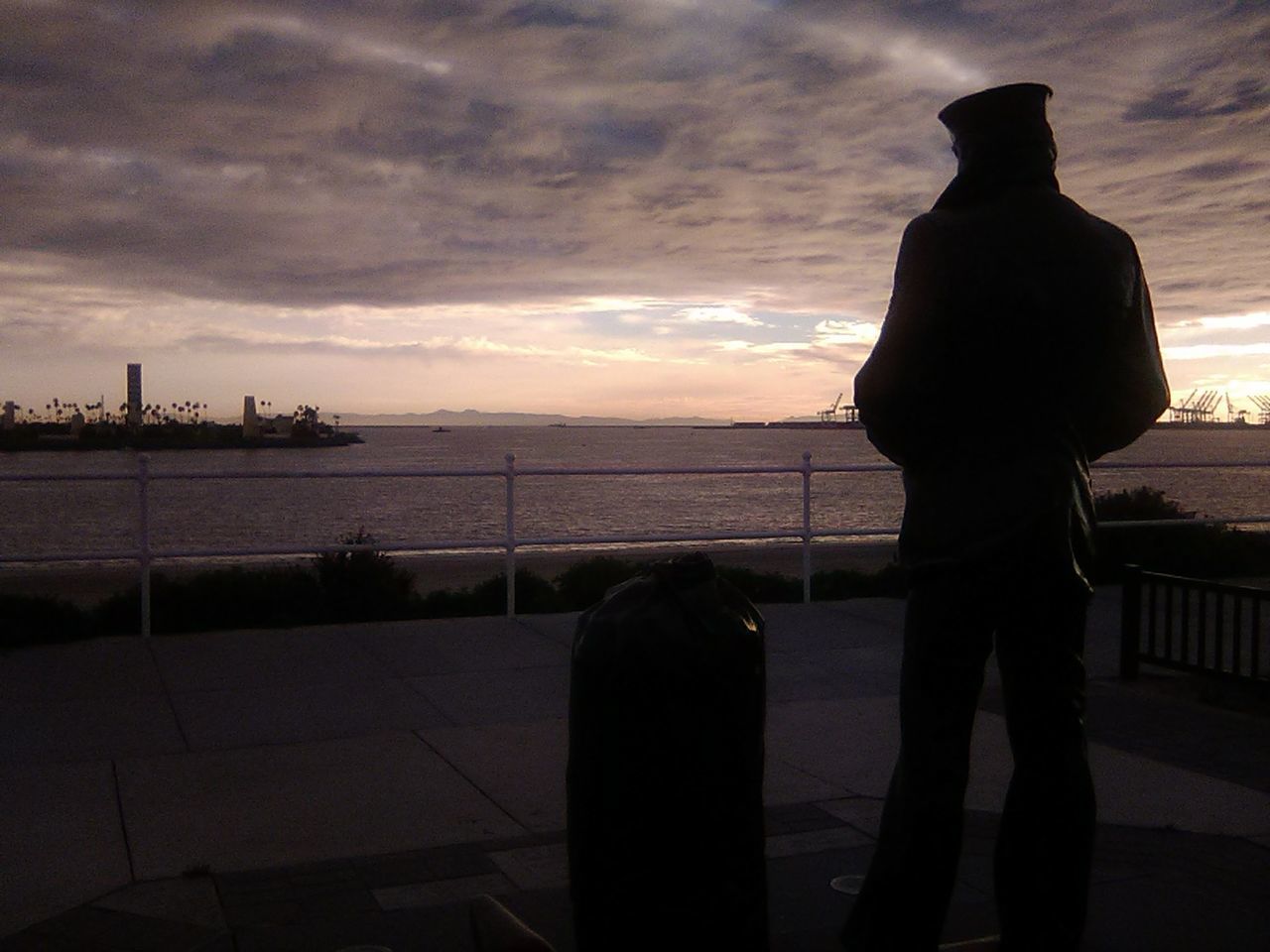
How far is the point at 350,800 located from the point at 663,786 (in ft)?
8.60

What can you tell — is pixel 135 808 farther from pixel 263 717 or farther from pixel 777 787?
pixel 777 787

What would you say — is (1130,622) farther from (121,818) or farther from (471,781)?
(121,818)

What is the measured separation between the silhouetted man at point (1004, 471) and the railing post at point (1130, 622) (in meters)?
4.41

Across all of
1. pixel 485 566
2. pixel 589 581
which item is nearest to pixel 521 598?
pixel 589 581

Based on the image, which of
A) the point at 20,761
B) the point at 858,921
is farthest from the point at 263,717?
the point at 858,921

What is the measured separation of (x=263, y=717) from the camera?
20.4 ft

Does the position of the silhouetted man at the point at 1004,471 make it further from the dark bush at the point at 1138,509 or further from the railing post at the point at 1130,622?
the dark bush at the point at 1138,509

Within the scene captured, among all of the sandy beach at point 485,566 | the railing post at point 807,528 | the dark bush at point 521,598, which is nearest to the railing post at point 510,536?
the dark bush at point 521,598

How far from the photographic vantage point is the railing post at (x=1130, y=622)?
281 inches

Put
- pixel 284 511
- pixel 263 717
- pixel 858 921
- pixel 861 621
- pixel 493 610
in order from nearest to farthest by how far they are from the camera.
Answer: pixel 858 921 < pixel 263 717 < pixel 861 621 < pixel 493 610 < pixel 284 511

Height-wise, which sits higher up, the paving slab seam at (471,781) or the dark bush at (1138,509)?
the dark bush at (1138,509)

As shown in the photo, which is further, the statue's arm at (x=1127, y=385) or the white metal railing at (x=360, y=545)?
the white metal railing at (x=360, y=545)

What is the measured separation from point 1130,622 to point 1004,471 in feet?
16.1

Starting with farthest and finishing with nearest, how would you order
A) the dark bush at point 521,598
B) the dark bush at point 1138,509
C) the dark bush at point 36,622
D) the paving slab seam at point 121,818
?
the dark bush at point 1138,509, the dark bush at point 521,598, the dark bush at point 36,622, the paving slab seam at point 121,818
